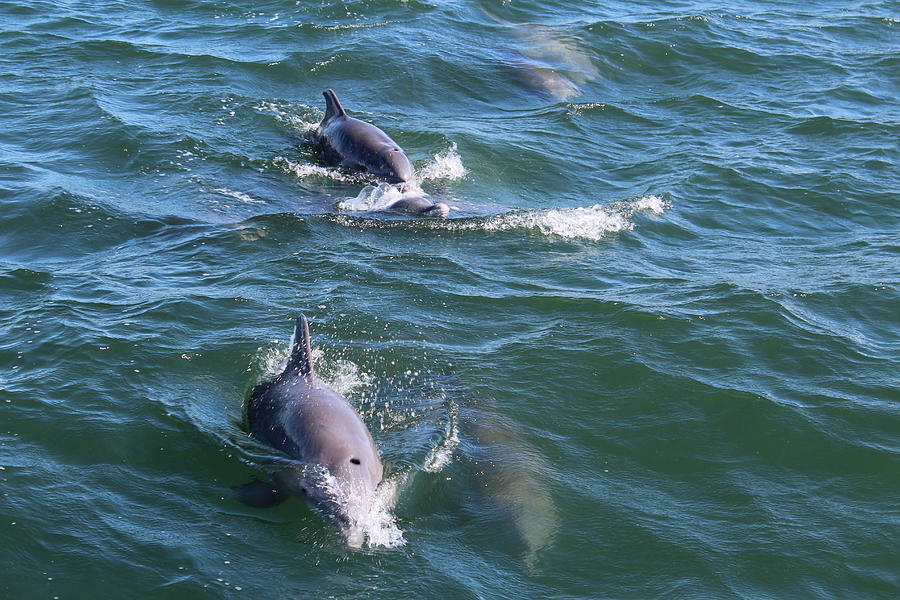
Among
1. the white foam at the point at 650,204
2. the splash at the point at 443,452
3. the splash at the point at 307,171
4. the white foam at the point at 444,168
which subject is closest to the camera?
the splash at the point at 443,452

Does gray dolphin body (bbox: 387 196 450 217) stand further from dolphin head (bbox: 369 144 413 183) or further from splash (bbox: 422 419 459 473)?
splash (bbox: 422 419 459 473)

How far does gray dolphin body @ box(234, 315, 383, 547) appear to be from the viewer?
8406 millimetres

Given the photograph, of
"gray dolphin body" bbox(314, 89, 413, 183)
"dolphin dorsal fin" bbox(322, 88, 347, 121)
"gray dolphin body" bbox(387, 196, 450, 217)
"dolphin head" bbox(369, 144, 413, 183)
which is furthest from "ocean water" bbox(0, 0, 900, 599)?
"dolphin dorsal fin" bbox(322, 88, 347, 121)

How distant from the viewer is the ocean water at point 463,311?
855cm

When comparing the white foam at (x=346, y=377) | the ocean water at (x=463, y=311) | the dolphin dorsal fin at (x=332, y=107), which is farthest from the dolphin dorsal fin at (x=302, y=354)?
the dolphin dorsal fin at (x=332, y=107)

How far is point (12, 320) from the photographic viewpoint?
11484 mm

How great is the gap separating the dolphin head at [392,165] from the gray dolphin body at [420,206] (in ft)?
2.28

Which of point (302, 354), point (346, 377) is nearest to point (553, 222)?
point (346, 377)

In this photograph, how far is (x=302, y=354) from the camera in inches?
381

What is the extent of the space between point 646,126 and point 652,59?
4.07 meters

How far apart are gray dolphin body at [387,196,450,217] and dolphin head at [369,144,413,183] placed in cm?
70

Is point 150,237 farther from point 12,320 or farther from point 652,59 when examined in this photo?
point 652,59

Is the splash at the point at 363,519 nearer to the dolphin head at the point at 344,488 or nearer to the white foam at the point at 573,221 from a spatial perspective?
the dolphin head at the point at 344,488

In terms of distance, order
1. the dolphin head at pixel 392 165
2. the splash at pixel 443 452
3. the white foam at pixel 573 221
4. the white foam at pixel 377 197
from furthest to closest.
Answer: the dolphin head at pixel 392 165
the white foam at pixel 377 197
the white foam at pixel 573 221
the splash at pixel 443 452
